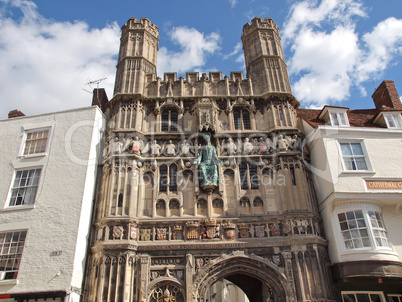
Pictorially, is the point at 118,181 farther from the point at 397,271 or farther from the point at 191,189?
the point at 397,271

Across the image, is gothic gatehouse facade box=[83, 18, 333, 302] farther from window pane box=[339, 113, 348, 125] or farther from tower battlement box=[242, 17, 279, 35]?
window pane box=[339, 113, 348, 125]

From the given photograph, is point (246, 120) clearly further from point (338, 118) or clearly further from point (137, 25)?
point (137, 25)

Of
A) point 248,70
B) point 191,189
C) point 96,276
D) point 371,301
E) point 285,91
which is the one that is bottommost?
point 371,301

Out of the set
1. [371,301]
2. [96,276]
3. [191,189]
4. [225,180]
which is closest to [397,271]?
[371,301]

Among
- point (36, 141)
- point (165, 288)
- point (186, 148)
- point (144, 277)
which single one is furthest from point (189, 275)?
point (36, 141)

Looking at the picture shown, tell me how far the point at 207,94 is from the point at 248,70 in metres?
3.90

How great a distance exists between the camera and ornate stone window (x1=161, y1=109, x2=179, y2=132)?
21016 mm

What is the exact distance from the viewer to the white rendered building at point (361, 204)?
15695 mm

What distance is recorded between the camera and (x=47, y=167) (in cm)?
1831

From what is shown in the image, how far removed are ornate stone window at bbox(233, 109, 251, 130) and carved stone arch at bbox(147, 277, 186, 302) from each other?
9606 millimetres

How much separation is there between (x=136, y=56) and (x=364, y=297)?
1862 centimetres

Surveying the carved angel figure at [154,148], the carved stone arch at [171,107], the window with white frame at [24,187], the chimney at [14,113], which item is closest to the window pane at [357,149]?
the carved stone arch at [171,107]

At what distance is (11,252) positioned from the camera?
1634cm

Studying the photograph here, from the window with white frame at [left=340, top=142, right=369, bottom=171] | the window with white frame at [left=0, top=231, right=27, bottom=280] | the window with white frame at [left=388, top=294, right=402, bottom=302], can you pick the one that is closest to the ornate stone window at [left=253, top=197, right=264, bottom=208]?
the window with white frame at [left=340, top=142, right=369, bottom=171]
